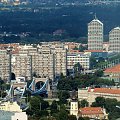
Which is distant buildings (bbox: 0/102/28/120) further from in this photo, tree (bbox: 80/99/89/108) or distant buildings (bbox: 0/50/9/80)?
distant buildings (bbox: 0/50/9/80)

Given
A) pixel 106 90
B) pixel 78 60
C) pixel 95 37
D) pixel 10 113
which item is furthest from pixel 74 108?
pixel 95 37

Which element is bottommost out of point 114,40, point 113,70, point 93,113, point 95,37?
point 93,113

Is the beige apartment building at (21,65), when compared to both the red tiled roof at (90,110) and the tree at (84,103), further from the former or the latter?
the red tiled roof at (90,110)

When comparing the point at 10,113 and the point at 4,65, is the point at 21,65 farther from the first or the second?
the point at 10,113

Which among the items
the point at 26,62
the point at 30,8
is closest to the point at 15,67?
the point at 26,62

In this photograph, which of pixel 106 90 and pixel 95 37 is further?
pixel 95 37

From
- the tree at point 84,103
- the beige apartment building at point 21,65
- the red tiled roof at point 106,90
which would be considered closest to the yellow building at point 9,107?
the tree at point 84,103
